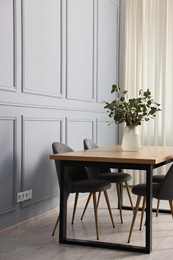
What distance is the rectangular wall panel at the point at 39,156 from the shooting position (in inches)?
154

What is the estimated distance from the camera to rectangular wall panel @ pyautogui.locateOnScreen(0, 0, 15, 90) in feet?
11.5

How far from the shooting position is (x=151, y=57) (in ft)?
20.4

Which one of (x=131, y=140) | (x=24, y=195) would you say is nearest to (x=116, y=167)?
(x=131, y=140)

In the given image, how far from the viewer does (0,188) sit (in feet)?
11.5

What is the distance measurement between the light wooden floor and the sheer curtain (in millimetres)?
1984

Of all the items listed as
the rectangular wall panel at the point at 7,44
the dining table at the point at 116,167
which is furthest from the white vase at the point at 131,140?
the rectangular wall panel at the point at 7,44

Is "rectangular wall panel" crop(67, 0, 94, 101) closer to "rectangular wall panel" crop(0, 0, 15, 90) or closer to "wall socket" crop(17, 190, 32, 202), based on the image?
"rectangular wall panel" crop(0, 0, 15, 90)

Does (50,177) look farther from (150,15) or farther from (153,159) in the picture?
(150,15)

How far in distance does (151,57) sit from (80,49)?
5.03 ft

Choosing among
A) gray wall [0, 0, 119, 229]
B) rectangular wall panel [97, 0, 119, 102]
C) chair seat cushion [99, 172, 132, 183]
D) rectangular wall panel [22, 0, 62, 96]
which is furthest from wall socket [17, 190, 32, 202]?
rectangular wall panel [97, 0, 119, 102]

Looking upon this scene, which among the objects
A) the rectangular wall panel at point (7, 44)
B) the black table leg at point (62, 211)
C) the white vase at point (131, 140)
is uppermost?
the rectangular wall panel at point (7, 44)

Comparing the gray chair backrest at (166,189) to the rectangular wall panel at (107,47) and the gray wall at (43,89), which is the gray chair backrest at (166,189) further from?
the rectangular wall panel at (107,47)

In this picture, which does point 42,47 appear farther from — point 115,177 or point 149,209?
point 149,209

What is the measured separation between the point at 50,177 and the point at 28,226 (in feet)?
2.28
